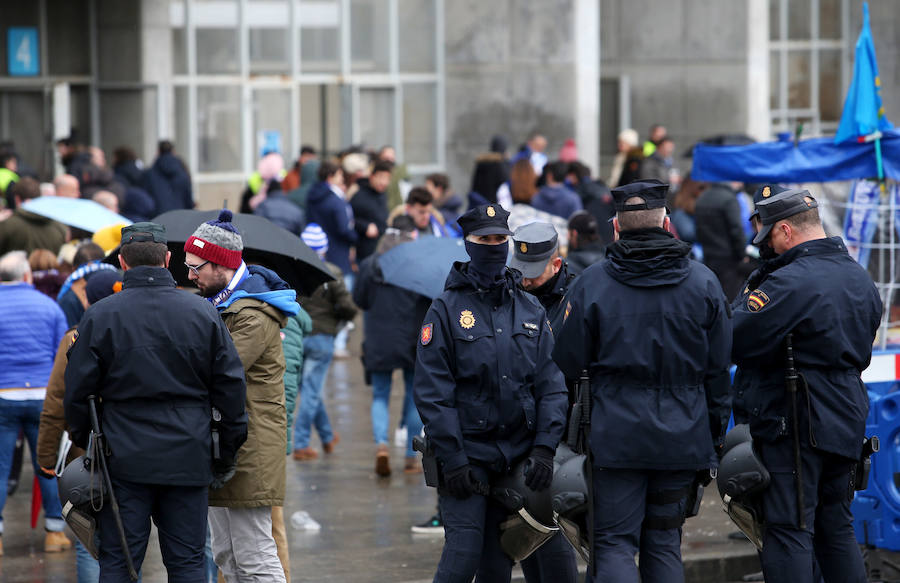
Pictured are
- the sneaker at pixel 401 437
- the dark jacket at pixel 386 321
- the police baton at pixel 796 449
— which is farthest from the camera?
the sneaker at pixel 401 437

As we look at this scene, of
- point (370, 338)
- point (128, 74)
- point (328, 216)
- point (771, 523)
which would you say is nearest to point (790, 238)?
point (771, 523)

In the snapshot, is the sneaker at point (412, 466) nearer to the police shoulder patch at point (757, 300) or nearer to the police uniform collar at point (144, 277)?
the police shoulder patch at point (757, 300)

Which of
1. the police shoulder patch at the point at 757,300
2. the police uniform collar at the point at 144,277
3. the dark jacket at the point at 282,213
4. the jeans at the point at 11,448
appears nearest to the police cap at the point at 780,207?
the police shoulder patch at the point at 757,300

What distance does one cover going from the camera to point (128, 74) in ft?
71.5

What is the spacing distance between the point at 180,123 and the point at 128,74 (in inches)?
44.6

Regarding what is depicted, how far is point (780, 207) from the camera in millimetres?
6512

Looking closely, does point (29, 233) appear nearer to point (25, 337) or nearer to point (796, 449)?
point (25, 337)

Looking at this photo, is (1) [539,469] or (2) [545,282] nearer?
(1) [539,469]

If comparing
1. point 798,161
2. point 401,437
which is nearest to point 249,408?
point 798,161

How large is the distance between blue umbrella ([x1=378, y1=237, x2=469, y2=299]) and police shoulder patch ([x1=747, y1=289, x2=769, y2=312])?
300 cm

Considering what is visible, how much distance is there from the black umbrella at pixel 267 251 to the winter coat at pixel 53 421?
763 mm

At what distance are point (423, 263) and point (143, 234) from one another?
3.40 meters

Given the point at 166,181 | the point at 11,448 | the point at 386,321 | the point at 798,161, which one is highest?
the point at 798,161

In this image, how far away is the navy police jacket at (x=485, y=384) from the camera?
238 inches
